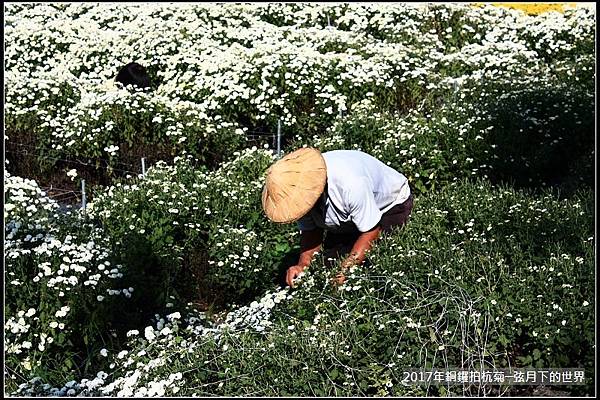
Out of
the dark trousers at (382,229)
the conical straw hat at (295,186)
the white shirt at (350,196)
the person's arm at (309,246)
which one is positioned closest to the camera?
the conical straw hat at (295,186)

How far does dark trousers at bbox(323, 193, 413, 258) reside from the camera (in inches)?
210

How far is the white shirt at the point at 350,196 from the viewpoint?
484cm

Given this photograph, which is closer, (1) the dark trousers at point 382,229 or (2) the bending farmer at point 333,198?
(2) the bending farmer at point 333,198

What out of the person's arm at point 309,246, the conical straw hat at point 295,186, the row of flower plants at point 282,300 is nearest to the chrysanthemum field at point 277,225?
the row of flower plants at point 282,300

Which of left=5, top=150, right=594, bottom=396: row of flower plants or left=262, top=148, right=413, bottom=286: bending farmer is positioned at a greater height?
left=262, top=148, right=413, bottom=286: bending farmer

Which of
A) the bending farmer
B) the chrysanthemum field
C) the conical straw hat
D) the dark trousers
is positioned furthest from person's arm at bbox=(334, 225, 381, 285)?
the conical straw hat

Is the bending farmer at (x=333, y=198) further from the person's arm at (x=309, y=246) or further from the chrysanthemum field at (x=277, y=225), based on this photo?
the chrysanthemum field at (x=277, y=225)

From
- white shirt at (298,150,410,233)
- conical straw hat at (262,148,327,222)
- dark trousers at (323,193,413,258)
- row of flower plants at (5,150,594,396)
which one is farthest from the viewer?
dark trousers at (323,193,413,258)

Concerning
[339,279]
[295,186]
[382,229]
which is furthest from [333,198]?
[382,229]

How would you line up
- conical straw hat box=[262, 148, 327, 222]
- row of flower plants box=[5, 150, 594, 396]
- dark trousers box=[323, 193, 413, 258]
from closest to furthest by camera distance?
row of flower plants box=[5, 150, 594, 396] → conical straw hat box=[262, 148, 327, 222] → dark trousers box=[323, 193, 413, 258]

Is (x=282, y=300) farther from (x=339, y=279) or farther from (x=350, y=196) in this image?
(x=350, y=196)

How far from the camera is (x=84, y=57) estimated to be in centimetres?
1228

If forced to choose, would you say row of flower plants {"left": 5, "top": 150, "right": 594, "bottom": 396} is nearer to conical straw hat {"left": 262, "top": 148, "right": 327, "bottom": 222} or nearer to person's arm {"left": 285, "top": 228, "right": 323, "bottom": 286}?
person's arm {"left": 285, "top": 228, "right": 323, "bottom": 286}

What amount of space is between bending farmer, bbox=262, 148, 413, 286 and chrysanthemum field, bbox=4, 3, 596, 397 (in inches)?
7.9
